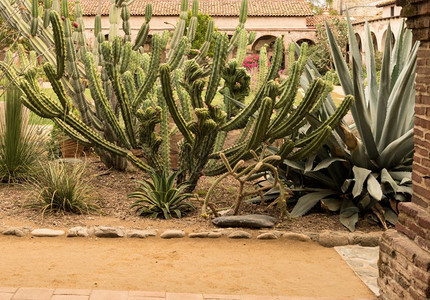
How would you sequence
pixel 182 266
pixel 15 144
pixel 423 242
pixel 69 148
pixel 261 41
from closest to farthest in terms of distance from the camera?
pixel 423 242
pixel 182 266
pixel 15 144
pixel 69 148
pixel 261 41

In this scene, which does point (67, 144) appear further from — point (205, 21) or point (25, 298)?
point (205, 21)

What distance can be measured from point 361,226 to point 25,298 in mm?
3405

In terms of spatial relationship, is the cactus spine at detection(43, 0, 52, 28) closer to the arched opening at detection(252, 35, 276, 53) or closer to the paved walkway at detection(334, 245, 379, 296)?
the paved walkway at detection(334, 245, 379, 296)

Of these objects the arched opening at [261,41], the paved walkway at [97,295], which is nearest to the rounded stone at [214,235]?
the paved walkway at [97,295]

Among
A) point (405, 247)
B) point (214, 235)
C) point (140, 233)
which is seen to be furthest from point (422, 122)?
point (140, 233)

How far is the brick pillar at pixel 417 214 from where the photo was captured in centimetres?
428

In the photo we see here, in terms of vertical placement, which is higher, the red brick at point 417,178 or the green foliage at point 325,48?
the green foliage at point 325,48

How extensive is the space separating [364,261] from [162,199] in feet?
7.18

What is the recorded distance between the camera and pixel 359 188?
646 centimetres

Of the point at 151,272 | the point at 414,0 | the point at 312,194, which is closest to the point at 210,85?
the point at 312,194

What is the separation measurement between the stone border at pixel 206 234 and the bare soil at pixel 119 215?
205 millimetres

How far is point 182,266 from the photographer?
5453mm

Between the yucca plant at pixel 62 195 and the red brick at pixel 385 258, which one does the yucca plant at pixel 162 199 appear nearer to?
the yucca plant at pixel 62 195

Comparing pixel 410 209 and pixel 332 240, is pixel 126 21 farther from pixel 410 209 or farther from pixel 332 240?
pixel 410 209
